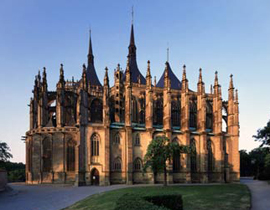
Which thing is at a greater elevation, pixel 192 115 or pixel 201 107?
pixel 201 107

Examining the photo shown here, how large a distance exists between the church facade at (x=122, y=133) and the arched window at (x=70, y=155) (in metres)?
0.17

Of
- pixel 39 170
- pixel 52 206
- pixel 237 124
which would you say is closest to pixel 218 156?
pixel 237 124

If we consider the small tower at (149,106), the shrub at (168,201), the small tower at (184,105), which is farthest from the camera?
the small tower at (184,105)

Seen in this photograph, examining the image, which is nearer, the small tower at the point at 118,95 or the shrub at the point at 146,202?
the shrub at the point at 146,202

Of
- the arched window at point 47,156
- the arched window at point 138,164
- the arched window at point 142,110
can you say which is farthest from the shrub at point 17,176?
the arched window at point 138,164

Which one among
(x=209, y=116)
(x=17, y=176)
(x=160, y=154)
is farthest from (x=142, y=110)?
(x=17, y=176)

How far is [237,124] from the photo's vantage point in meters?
60.3

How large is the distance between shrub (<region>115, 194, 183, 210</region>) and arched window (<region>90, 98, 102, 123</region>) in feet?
138

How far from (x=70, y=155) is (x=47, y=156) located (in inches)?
177

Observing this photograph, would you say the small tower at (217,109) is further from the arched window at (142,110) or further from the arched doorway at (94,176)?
the arched doorway at (94,176)

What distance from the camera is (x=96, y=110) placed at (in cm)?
5925

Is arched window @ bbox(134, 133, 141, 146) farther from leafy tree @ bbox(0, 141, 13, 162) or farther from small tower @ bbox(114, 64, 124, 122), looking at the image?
leafy tree @ bbox(0, 141, 13, 162)

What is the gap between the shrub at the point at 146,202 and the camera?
1246 cm

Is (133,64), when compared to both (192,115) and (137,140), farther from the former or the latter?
(137,140)
